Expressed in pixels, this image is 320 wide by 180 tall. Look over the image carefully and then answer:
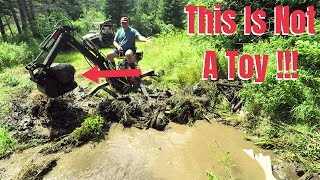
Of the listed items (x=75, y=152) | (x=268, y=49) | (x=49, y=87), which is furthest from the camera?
(x=268, y=49)

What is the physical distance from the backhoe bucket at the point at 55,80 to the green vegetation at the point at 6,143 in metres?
0.96

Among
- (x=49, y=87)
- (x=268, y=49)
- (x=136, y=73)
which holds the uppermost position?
(x=268, y=49)

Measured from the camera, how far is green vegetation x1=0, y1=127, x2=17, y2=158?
4852mm

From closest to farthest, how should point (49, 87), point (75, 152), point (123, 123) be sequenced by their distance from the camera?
point (75, 152), point (49, 87), point (123, 123)

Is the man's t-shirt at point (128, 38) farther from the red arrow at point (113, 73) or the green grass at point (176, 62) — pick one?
the green grass at point (176, 62)

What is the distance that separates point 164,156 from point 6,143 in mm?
2670

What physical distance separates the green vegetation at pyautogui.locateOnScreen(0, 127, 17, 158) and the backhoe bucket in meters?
0.96

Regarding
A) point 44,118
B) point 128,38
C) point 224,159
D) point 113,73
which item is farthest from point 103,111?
point 224,159

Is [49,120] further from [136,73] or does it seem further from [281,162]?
[281,162]

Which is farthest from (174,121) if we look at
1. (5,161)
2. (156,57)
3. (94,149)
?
(156,57)

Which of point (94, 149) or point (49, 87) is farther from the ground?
point (49, 87)

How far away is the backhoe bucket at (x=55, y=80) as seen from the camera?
5398mm

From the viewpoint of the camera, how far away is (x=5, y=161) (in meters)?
4.70

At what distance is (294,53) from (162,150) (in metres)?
3.34
